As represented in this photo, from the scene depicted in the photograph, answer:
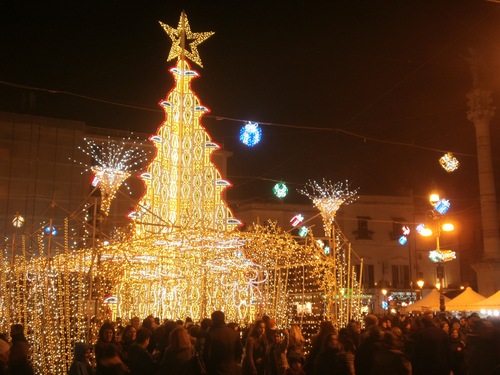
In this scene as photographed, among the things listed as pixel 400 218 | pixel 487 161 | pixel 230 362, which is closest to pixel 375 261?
pixel 400 218

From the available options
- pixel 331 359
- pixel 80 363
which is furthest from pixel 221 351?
pixel 80 363

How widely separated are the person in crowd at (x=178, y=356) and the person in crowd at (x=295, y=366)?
2.66 metres

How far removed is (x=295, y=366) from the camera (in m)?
9.89

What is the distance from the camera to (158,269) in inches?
743

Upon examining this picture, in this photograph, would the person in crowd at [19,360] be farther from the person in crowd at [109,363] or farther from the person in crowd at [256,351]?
the person in crowd at [256,351]

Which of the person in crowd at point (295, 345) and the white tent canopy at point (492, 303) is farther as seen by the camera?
the white tent canopy at point (492, 303)

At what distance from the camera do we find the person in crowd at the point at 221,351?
7.36 meters

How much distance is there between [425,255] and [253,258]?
34713mm

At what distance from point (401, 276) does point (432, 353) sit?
43.2m

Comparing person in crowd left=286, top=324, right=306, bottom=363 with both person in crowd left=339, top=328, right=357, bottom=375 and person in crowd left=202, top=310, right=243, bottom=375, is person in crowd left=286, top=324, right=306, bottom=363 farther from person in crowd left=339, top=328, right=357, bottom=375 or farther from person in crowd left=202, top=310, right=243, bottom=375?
person in crowd left=202, top=310, right=243, bottom=375

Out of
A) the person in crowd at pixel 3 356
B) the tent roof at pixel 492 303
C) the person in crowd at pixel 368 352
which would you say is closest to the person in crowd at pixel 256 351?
the person in crowd at pixel 368 352

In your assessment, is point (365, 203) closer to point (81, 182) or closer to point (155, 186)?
point (81, 182)

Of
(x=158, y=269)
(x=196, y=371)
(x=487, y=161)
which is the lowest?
(x=196, y=371)

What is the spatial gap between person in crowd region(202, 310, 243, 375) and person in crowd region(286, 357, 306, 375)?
6.70 ft
